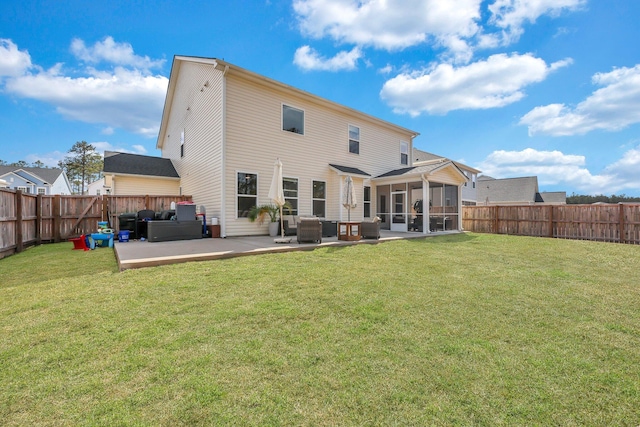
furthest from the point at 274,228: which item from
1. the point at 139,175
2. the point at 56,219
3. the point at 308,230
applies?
the point at 139,175

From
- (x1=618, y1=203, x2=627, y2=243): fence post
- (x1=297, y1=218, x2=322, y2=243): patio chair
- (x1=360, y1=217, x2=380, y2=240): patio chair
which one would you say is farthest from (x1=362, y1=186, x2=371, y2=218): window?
(x1=618, y1=203, x2=627, y2=243): fence post

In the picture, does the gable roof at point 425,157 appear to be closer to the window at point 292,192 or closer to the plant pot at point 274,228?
the window at point 292,192

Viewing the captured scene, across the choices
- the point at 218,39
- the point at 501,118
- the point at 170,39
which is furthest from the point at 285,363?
the point at 501,118

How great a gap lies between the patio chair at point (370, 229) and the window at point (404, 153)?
756cm

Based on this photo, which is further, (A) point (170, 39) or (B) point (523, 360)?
(A) point (170, 39)

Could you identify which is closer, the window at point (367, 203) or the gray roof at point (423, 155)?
the window at point (367, 203)

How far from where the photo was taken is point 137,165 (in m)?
13.5

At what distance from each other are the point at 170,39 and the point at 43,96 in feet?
59.9

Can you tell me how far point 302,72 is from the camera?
1289 cm

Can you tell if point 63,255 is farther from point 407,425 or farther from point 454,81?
point 454,81

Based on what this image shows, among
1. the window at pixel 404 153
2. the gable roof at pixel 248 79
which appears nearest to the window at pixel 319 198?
A: the gable roof at pixel 248 79

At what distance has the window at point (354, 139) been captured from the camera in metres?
12.6

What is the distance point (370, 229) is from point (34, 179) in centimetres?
4368

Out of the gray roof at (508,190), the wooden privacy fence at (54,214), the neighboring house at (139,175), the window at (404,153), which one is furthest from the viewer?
the gray roof at (508,190)
